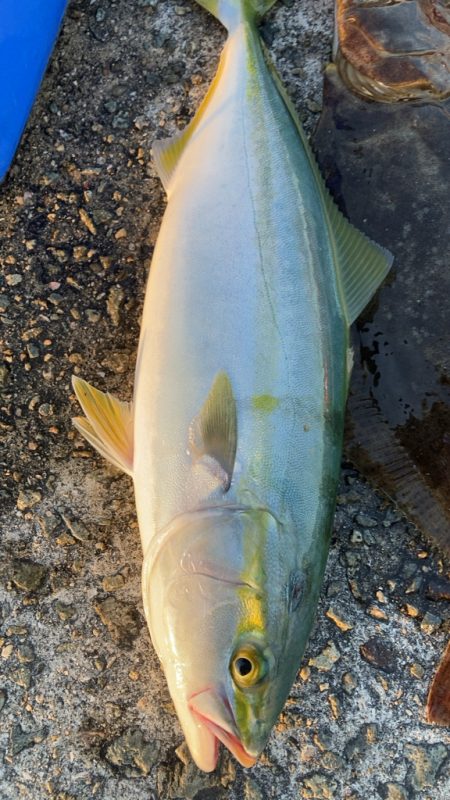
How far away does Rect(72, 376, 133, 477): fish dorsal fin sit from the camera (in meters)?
2.24

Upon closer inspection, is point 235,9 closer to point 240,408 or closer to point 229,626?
point 240,408

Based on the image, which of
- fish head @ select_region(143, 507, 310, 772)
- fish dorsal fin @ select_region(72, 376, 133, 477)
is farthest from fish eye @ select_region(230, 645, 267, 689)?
fish dorsal fin @ select_region(72, 376, 133, 477)

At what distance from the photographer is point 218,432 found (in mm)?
1956

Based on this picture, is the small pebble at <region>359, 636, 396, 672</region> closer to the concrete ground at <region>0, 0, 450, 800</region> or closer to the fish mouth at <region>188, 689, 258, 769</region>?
the concrete ground at <region>0, 0, 450, 800</region>

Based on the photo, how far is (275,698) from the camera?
1871mm

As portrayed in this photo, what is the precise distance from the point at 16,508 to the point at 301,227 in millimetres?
1580

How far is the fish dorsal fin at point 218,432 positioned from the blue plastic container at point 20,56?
59.7 inches

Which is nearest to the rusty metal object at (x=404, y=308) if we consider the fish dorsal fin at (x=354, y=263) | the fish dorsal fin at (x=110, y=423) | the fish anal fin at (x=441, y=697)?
the fish dorsal fin at (x=354, y=263)

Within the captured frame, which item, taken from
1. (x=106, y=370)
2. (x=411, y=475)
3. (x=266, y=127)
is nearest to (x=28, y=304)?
(x=106, y=370)

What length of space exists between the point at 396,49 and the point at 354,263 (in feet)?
3.01

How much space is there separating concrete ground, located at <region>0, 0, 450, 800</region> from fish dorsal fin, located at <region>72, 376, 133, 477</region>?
366mm

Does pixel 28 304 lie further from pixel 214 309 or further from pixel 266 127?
pixel 266 127

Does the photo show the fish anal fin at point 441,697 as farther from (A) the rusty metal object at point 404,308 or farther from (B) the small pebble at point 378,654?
(A) the rusty metal object at point 404,308

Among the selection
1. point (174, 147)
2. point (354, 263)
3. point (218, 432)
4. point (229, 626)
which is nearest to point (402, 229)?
point (354, 263)
